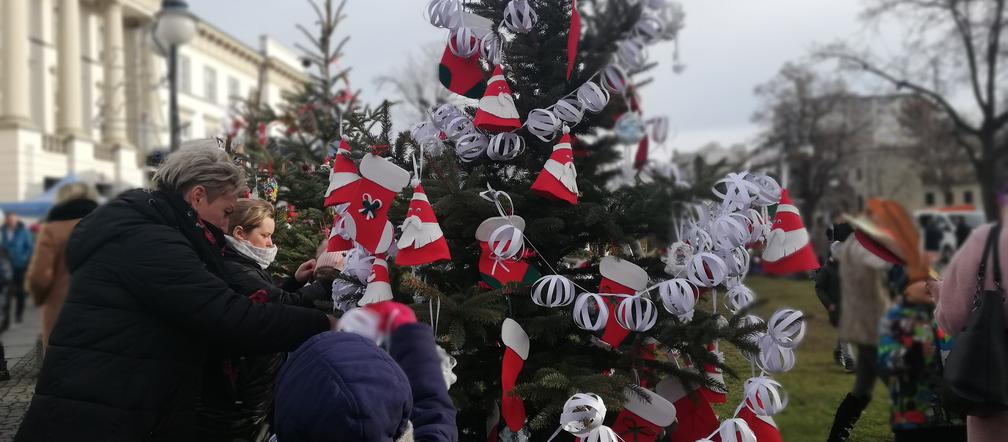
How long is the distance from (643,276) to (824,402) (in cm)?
428

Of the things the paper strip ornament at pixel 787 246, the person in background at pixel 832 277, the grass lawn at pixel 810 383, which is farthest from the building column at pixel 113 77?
the paper strip ornament at pixel 787 246

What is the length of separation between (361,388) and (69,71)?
3343 cm

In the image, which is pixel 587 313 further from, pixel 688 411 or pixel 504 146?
pixel 504 146

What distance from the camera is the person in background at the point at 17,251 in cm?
1300

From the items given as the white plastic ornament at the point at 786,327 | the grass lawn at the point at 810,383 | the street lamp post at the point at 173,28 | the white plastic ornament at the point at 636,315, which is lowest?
the grass lawn at the point at 810,383

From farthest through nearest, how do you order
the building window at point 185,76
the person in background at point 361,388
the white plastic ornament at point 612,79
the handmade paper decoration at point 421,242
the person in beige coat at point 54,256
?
the building window at point 185,76 → the person in beige coat at point 54,256 → the white plastic ornament at point 612,79 → the handmade paper decoration at point 421,242 → the person in background at point 361,388

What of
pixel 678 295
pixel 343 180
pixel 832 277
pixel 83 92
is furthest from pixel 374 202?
pixel 83 92

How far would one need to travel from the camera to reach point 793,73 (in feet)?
103

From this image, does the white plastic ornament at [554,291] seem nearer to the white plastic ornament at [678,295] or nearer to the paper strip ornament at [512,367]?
the paper strip ornament at [512,367]

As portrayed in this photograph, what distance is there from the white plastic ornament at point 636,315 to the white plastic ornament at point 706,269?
0.20 m

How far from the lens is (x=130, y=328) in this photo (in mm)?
2527

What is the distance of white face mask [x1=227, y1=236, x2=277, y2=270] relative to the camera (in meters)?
3.54

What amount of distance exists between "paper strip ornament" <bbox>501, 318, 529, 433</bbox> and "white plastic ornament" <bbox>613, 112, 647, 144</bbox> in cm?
142

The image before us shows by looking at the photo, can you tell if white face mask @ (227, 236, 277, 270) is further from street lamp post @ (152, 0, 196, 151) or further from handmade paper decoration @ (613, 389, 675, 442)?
street lamp post @ (152, 0, 196, 151)
